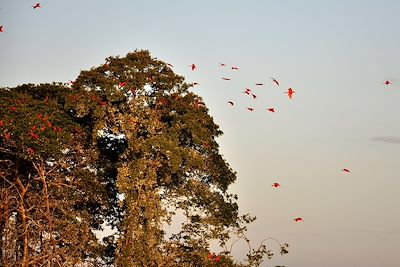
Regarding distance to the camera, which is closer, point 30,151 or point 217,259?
point 30,151

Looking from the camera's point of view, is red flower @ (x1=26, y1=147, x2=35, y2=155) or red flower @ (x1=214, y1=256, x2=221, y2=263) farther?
red flower @ (x1=214, y1=256, x2=221, y2=263)

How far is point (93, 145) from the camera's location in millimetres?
34094

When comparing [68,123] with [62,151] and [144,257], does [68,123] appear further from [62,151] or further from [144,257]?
[144,257]

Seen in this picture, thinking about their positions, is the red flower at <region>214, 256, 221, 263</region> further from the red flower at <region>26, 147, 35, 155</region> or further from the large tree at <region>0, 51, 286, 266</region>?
the red flower at <region>26, 147, 35, 155</region>

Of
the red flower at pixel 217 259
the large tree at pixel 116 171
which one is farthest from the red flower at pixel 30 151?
the red flower at pixel 217 259

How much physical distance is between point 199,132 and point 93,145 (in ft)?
18.1

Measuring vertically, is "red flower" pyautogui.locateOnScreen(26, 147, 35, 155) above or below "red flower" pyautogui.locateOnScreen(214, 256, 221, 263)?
above

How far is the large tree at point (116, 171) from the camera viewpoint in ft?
101

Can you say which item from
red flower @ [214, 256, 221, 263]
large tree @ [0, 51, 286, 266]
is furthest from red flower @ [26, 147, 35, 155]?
red flower @ [214, 256, 221, 263]

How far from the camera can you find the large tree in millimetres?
30844

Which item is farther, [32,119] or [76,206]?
[76,206]

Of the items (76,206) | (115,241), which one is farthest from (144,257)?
(76,206)

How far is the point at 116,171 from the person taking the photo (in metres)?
35.0

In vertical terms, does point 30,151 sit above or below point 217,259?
above
